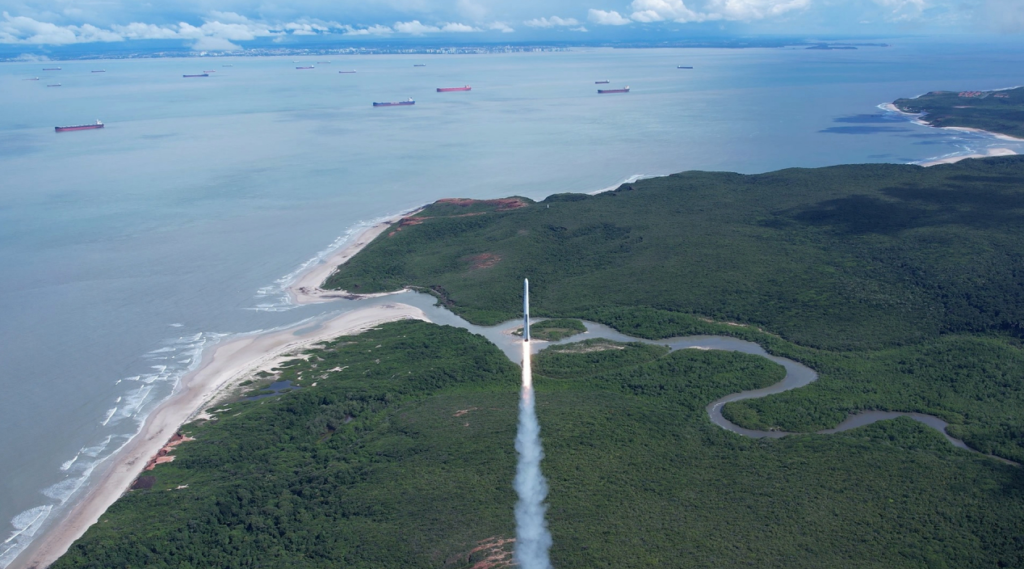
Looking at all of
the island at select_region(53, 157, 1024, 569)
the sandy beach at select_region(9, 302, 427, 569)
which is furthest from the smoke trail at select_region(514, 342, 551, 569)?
the sandy beach at select_region(9, 302, 427, 569)

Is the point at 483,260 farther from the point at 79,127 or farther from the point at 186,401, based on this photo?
the point at 79,127

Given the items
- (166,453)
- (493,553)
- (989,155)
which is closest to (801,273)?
(493,553)

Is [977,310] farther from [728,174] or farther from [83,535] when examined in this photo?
[83,535]

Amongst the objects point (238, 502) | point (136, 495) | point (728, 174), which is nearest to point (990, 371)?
point (238, 502)

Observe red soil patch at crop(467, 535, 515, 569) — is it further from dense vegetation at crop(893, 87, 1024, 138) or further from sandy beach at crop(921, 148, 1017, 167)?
dense vegetation at crop(893, 87, 1024, 138)

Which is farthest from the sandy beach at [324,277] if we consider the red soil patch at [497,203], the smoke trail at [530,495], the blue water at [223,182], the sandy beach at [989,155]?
the sandy beach at [989,155]
